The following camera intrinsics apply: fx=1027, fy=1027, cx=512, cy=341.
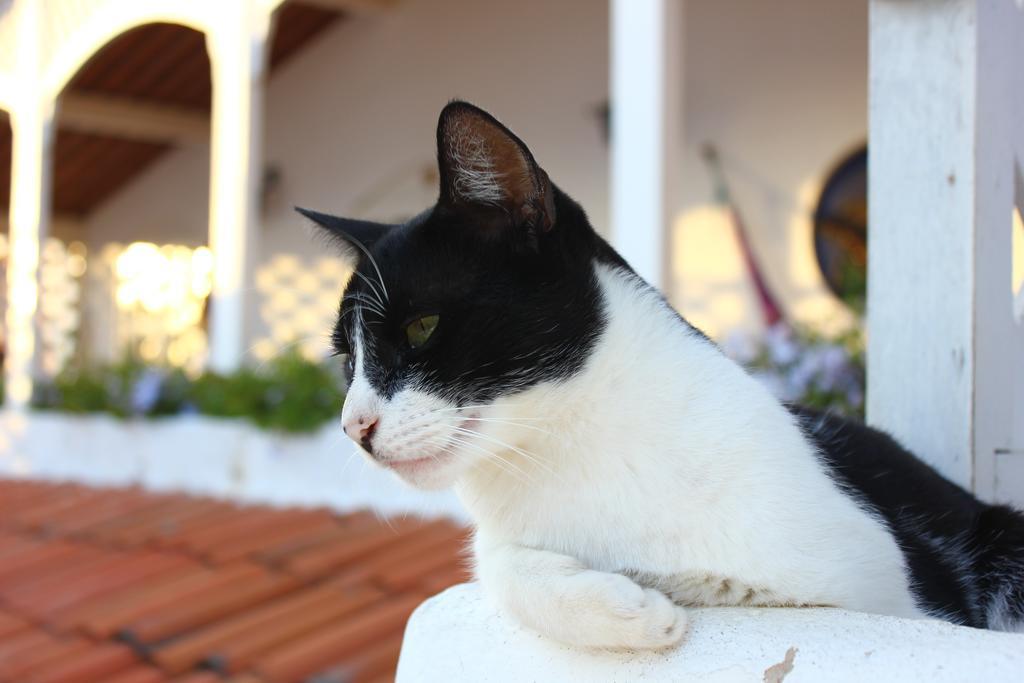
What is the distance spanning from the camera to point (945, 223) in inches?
44.8

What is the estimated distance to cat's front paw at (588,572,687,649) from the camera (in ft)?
2.42

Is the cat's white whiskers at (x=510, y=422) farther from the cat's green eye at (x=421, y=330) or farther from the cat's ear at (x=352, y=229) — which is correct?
the cat's ear at (x=352, y=229)

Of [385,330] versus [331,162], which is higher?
[331,162]

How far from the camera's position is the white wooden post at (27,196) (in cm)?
509

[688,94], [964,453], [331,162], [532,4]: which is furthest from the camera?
[331,162]

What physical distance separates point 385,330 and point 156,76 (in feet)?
21.2

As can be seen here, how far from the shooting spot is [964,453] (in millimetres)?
1137

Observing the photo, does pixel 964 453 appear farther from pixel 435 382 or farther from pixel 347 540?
pixel 347 540

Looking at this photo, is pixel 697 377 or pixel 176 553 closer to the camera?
pixel 697 377

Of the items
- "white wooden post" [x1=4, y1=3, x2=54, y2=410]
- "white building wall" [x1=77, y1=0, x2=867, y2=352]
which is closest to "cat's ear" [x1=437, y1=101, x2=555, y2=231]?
"white building wall" [x1=77, y1=0, x2=867, y2=352]

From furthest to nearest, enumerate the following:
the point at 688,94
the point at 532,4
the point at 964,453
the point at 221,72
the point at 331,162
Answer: the point at 331,162 → the point at 532,4 → the point at 688,94 → the point at 221,72 → the point at 964,453

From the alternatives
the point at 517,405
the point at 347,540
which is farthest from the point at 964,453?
the point at 347,540

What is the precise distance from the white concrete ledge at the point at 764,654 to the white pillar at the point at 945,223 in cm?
46

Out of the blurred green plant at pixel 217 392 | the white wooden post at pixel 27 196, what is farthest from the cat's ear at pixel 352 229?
the white wooden post at pixel 27 196
